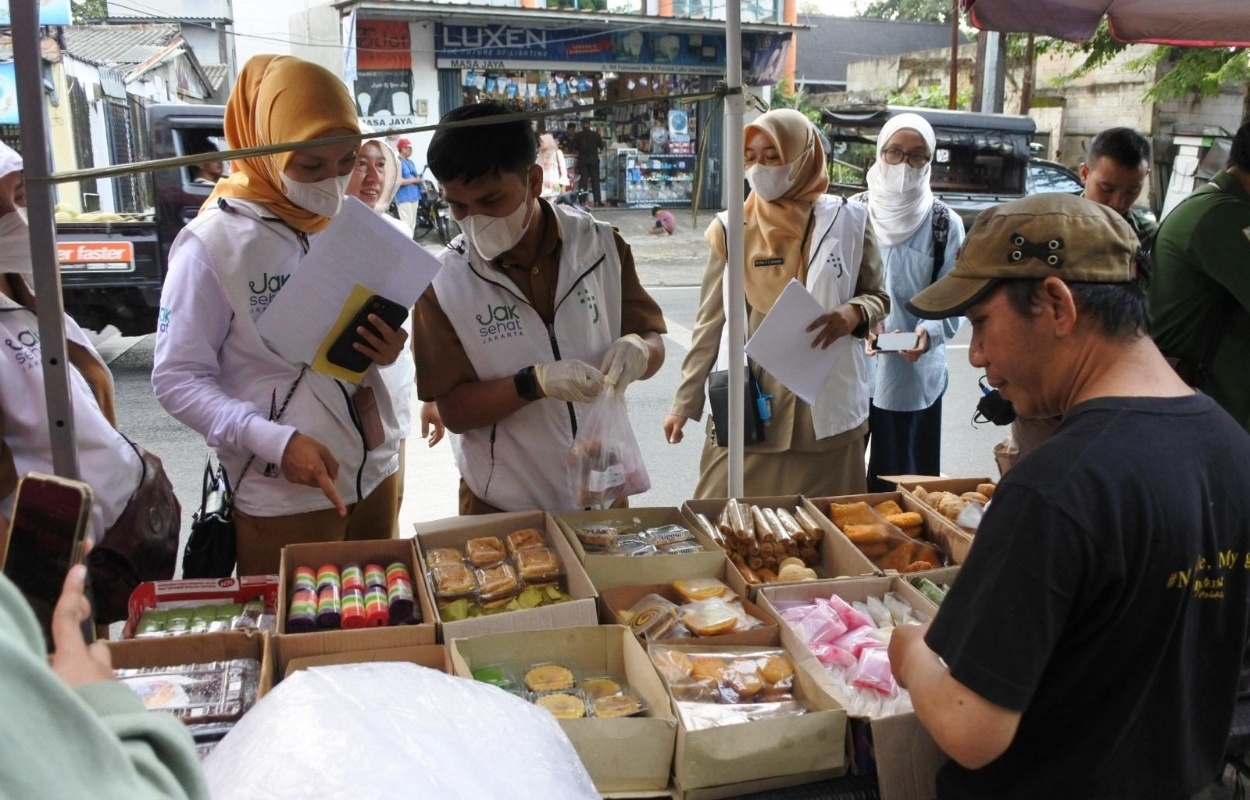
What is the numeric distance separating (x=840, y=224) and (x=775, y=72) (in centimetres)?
1848

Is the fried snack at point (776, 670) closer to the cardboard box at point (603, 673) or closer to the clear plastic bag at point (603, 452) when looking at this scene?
the cardboard box at point (603, 673)

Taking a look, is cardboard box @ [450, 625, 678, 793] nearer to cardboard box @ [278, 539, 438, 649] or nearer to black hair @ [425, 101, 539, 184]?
cardboard box @ [278, 539, 438, 649]

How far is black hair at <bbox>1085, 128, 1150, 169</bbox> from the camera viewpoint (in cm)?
347

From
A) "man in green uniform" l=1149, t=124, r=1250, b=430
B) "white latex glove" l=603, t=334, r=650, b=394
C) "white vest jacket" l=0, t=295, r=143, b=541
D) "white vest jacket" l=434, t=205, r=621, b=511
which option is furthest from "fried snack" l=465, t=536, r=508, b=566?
"man in green uniform" l=1149, t=124, r=1250, b=430

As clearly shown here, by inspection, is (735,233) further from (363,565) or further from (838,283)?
(363,565)

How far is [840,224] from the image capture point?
122 inches

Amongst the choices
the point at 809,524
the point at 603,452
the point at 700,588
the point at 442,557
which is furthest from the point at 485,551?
the point at 809,524

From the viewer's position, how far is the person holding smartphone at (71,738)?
2.10ft

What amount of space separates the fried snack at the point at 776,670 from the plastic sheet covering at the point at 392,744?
0.48m

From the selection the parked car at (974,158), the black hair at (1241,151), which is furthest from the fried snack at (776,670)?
the parked car at (974,158)

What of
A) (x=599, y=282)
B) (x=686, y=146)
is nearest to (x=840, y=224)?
(x=599, y=282)

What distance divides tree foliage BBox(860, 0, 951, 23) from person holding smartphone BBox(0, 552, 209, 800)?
45.9 meters

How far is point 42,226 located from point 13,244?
0.79m

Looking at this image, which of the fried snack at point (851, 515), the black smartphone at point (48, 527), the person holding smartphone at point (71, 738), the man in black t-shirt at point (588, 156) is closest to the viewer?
the person holding smartphone at point (71, 738)
